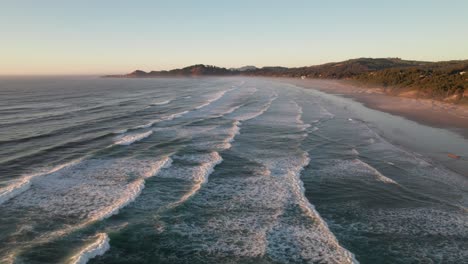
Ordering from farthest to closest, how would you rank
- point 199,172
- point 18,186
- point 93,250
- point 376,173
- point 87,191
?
1. point 199,172
2. point 376,173
3. point 18,186
4. point 87,191
5. point 93,250

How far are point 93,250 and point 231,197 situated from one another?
649 cm

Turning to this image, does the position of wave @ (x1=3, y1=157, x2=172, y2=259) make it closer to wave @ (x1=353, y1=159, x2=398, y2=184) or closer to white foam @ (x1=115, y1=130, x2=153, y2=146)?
white foam @ (x1=115, y1=130, x2=153, y2=146)

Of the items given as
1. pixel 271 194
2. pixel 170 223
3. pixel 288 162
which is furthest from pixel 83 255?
pixel 288 162

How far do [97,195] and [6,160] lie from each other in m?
8.92

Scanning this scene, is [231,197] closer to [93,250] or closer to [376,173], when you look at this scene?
[93,250]

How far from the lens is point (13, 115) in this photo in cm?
3950

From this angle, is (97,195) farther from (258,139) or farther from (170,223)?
(258,139)

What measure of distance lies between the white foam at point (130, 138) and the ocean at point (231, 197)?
84 millimetres

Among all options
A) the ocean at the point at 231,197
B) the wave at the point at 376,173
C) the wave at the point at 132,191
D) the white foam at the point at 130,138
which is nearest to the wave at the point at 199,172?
the ocean at the point at 231,197

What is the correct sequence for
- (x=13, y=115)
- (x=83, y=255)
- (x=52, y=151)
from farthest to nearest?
(x=13, y=115) < (x=52, y=151) < (x=83, y=255)

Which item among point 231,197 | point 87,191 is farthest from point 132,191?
point 231,197

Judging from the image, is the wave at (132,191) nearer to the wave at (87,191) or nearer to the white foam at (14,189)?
the wave at (87,191)

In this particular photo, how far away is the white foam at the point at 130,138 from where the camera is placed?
2602cm

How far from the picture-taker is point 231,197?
51.5 ft
